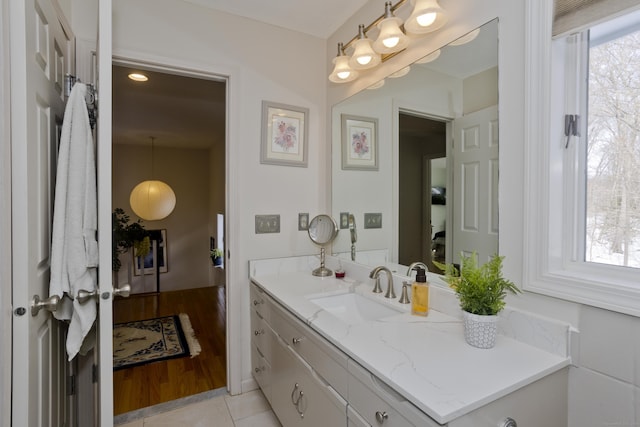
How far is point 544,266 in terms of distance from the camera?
1.04m

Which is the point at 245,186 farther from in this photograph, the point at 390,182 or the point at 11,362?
the point at 11,362

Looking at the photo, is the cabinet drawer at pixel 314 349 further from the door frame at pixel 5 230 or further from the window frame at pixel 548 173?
the door frame at pixel 5 230

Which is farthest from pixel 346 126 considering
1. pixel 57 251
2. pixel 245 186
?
pixel 57 251

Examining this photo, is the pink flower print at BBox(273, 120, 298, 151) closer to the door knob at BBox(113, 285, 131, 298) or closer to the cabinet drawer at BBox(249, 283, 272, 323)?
the cabinet drawer at BBox(249, 283, 272, 323)

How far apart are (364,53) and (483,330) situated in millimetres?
1457

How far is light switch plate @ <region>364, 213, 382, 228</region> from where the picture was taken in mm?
1890

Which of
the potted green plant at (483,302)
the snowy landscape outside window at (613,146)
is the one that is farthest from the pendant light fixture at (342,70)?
the potted green plant at (483,302)

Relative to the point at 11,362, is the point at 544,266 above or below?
above

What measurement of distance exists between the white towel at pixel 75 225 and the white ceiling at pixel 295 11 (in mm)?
1126

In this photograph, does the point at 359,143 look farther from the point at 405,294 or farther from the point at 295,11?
the point at 405,294

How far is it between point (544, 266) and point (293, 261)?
1.48 metres

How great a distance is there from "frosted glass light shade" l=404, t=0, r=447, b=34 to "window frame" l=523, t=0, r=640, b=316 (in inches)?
14.2

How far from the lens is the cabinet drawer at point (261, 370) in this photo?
178cm

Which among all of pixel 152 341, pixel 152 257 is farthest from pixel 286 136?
pixel 152 257
